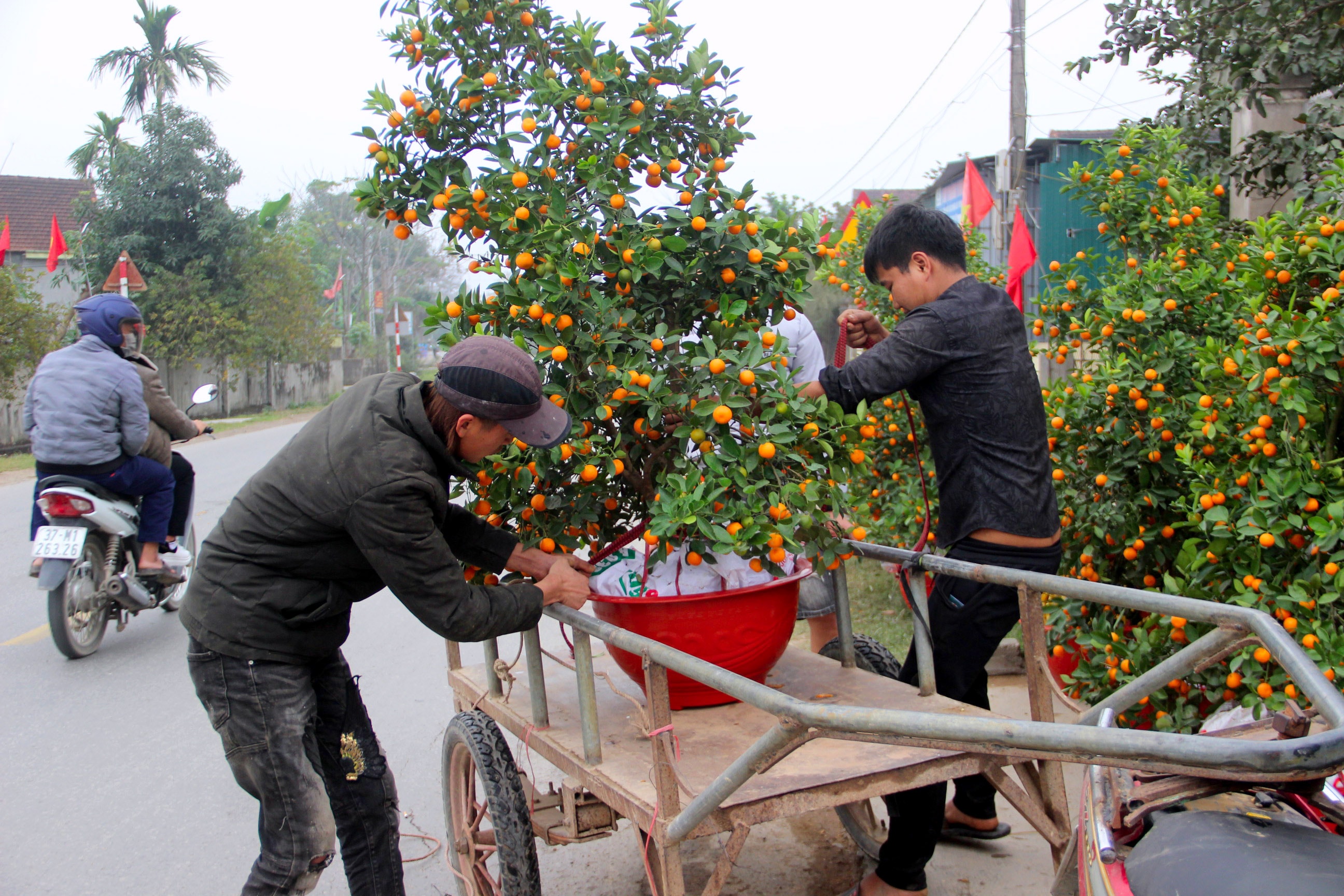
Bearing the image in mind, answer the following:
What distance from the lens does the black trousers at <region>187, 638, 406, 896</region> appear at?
2441mm

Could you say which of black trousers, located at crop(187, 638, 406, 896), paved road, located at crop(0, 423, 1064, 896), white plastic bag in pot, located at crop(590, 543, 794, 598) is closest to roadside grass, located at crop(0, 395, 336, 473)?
paved road, located at crop(0, 423, 1064, 896)

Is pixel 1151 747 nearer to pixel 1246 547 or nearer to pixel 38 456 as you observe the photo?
pixel 1246 547

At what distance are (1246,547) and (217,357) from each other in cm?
2452

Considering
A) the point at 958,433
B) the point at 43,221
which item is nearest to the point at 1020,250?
the point at 958,433

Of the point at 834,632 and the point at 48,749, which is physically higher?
the point at 834,632

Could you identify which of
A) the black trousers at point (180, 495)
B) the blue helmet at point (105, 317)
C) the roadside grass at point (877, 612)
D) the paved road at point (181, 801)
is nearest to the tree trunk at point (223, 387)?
the black trousers at point (180, 495)

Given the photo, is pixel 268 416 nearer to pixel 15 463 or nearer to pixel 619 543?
pixel 15 463

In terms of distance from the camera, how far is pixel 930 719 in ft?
5.33

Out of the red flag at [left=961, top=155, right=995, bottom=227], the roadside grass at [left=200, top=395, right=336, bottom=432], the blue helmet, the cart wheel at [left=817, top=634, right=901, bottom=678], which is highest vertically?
the red flag at [left=961, top=155, right=995, bottom=227]

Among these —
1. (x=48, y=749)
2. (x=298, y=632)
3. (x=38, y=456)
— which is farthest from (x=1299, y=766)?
(x=38, y=456)

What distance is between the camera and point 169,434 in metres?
5.99

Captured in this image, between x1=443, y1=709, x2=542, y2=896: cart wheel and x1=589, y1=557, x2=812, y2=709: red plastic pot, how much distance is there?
42 centimetres

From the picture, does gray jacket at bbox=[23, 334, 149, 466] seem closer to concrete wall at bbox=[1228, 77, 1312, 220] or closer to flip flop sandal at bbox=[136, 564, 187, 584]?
flip flop sandal at bbox=[136, 564, 187, 584]

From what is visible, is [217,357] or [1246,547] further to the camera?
[217,357]
